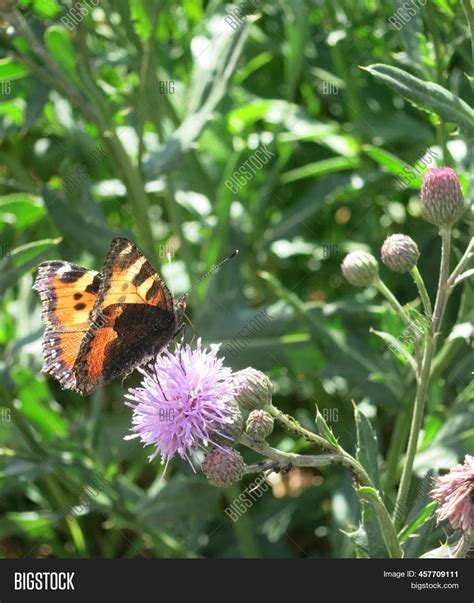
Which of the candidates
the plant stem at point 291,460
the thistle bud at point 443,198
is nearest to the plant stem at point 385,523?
the plant stem at point 291,460

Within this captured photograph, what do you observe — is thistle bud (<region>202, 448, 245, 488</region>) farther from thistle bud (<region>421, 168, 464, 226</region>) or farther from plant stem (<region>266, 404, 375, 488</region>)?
thistle bud (<region>421, 168, 464, 226</region>)

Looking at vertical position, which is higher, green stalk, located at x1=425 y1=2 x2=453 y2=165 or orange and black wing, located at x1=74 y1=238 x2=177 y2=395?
green stalk, located at x1=425 y1=2 x2=453 y2=165

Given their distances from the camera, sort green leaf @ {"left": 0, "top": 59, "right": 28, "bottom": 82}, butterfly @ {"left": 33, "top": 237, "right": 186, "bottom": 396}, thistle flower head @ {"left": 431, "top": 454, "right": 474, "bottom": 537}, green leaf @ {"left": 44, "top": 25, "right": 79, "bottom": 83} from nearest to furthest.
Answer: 1. thistle flower head @ {"left": 431, "top": 454, "right": 474, "bottom": 537}
2. butterfly @ {"left": 33, "top": 237, "right": 186, "bottom": 396}
3. green leaf @ {"left": 44, "top": 25, "right": 79, "bottom": 83}
4. green leaf @ {"left": 0, "top": 59, "right": 28, "bottom": 82}

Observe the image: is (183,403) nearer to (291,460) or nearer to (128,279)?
(291,460)

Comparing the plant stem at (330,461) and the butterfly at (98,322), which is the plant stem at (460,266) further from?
Answer: the butterfly at (98,322)

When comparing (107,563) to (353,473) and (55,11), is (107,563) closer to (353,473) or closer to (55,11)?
(353,473)

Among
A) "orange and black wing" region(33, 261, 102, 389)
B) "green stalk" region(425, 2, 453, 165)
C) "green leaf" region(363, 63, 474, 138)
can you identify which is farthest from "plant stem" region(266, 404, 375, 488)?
"green stalk" region(425, 2, 453, 165)

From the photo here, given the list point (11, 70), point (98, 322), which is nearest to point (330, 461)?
point (98, 322)
